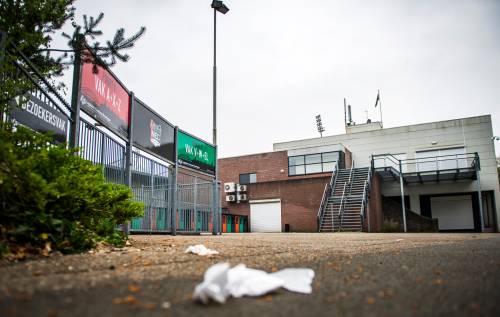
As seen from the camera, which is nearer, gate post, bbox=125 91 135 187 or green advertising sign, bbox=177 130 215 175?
gate post, bbox=125 91 135 187

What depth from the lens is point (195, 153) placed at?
14219 millimetres

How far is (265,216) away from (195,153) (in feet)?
53.9

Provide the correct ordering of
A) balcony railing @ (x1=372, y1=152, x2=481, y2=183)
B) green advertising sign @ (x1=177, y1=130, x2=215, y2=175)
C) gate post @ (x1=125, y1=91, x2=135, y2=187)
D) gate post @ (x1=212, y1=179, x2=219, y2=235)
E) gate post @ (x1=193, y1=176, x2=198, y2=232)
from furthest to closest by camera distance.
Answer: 1. balcony railing @ (x1=372, y1=152, x2=481, y2=183)
2. gate post @ (x1=212, y1=179, x2=219, y2=235)
3. gate post @ (x1=193, y1=176, x2=198, y2=232)
4. green advertising sign @ (x1=177, y1=130, x2=215, y2=175)
5. gate post @ (x1=125, y1=91, x2=135, y2=187)

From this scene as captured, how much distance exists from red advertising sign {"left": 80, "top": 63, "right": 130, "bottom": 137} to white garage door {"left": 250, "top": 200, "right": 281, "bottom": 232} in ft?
69.3

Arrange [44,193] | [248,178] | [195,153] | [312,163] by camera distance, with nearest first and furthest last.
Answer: [44,193], [195,153], [312,163], [248,178]

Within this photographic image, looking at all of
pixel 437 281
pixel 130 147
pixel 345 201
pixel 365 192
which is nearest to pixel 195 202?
pixel 130 147

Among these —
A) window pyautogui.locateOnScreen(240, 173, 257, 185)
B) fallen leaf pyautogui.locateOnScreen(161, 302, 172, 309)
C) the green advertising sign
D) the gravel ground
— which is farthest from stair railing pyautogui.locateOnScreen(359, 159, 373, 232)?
fallen leaf pyautogui.locateOnScreen(161, 302, 172, 309)

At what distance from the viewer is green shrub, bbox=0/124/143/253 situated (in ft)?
10.8

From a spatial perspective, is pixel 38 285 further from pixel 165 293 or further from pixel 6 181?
pixel 6 181

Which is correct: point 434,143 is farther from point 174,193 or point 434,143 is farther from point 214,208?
point 174,193

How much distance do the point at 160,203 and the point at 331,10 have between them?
7.74 metres

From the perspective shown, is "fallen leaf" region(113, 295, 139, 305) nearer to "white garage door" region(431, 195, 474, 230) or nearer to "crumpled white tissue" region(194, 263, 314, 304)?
"crumpled white tissue" region(194, 263, 314, 304)

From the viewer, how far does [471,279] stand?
2.74 meters

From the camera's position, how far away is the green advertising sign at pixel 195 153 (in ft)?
43.3
